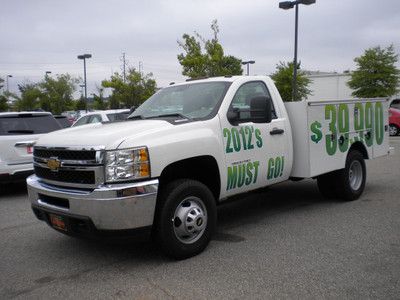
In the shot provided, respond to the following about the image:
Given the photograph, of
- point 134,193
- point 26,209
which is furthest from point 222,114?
point 26,209

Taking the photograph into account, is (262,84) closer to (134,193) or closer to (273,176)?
(273,176)

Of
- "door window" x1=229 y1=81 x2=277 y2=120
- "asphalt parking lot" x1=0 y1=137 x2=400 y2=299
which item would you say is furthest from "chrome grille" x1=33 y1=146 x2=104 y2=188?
"door window" x1=229 y1=81 x2=277 y2=120

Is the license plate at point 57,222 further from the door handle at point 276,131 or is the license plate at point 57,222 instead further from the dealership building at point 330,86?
the dealership building at point 330,86

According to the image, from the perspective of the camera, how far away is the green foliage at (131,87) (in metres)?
34.0

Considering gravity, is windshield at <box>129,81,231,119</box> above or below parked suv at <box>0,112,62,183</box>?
above

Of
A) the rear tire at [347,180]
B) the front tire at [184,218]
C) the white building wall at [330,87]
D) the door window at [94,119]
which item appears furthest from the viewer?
the white building wall at [330,87]

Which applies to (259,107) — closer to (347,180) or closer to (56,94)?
(347,180)

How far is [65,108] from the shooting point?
56219 mm

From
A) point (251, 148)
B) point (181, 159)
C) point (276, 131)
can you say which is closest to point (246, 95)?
point (276, 131)

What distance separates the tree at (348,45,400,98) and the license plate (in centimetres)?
3279

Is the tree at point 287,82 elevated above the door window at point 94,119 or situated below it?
above

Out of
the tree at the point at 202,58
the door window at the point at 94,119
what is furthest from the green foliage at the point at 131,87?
the door window at the point at 94,119

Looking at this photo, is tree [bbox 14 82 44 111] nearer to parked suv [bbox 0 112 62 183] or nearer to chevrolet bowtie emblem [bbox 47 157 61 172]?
parked suv [bbox 0 112 62 183]

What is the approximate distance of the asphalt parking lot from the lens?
3.89m
